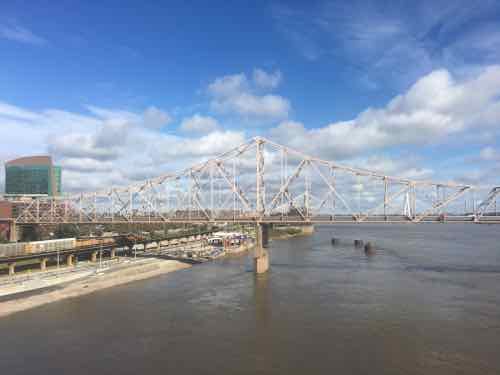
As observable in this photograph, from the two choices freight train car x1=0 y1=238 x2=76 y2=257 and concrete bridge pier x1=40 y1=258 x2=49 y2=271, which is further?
concrete bridge pier x1=40 y1=258 x2=49 y2=271

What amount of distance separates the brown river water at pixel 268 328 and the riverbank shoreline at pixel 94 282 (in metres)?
2.03

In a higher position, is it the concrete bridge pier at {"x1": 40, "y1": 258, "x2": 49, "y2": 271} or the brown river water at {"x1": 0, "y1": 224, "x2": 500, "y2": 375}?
the concrete bridge pier at {"x1": 40, "y1": 258, "x2": 49, "y2": 271}

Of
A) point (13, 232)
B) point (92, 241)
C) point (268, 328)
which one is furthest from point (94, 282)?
point (13, 232)

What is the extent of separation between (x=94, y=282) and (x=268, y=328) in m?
29.9

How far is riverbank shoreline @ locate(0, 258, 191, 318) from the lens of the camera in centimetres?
4181

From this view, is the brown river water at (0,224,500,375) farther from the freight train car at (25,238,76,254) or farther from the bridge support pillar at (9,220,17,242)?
the bridge support pillar at (9,220,17,242)

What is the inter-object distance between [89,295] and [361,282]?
121 feet

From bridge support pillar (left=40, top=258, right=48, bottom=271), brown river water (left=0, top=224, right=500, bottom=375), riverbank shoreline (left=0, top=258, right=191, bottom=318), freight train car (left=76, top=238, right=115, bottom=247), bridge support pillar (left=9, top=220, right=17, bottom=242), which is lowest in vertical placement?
brown river water (left=0, top=224, right=500, bottom=375)

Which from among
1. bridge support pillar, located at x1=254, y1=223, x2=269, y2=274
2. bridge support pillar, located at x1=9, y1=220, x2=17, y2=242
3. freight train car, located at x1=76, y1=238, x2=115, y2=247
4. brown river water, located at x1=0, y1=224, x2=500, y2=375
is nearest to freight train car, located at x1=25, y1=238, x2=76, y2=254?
freight train car, located at x1=76, y1=238, x2=115, y2=247

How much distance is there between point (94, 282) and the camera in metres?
53.6

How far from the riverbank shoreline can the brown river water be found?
2.03m

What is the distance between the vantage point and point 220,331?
113 feet

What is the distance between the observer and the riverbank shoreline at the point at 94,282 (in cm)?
4181

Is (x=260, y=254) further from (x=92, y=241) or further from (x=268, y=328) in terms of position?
(x=92, y=241)
